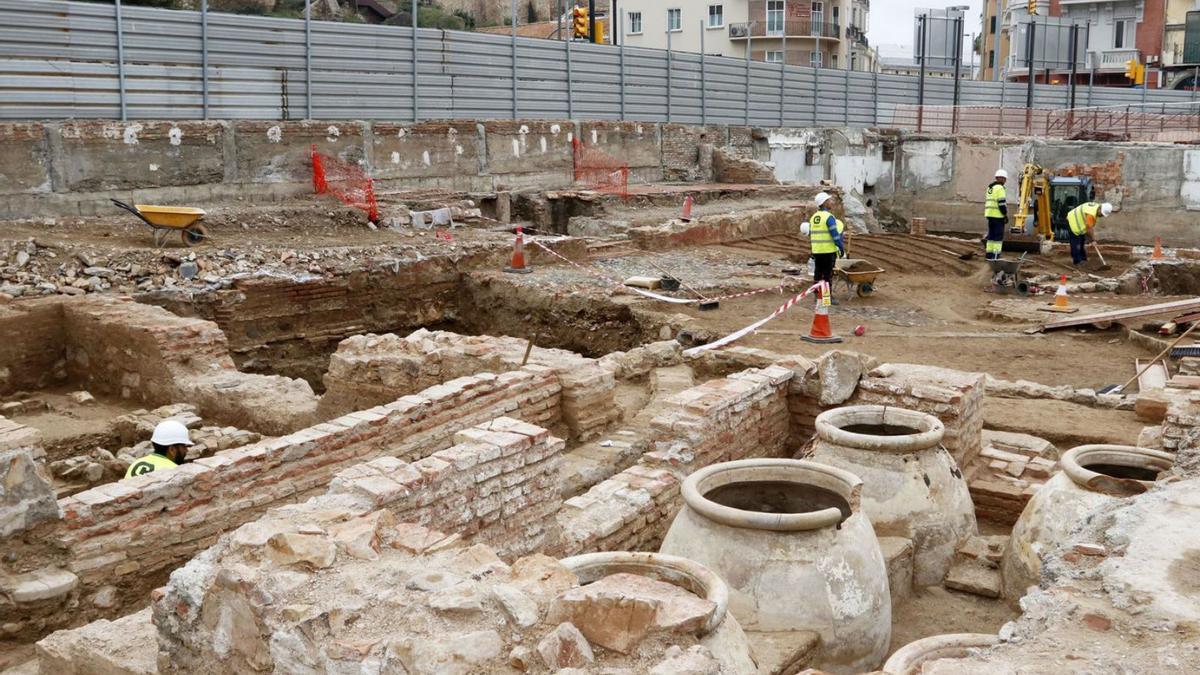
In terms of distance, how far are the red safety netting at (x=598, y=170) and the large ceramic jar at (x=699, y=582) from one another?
683 inches

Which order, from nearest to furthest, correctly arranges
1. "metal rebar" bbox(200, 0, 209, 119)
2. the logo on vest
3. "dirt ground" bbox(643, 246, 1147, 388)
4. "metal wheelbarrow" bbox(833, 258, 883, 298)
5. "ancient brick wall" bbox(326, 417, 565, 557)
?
"ancient brick wall" bbox(326, 417, 565, 557) < the logo on vest < "dirt ground" bbox(643, 246, 1147, 388) < "metal wheelbarrow" bbox(833, 258, 883, 298) < "metal rebar" bbox(200, 0, 209, 119)

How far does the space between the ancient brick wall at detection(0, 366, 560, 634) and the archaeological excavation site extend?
0.8 inches

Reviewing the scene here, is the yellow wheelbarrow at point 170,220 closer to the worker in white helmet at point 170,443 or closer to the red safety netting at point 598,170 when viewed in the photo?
the worker in white helmet at point 170,443

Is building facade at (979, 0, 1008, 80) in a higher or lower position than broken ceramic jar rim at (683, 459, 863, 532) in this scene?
higher

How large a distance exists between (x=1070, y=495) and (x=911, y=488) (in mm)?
880

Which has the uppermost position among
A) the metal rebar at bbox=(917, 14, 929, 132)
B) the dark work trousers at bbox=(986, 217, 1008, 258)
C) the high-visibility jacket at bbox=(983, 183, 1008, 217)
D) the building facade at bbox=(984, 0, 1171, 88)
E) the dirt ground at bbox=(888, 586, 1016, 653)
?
the building facade at bbox=(984, 0, 1171, 88)

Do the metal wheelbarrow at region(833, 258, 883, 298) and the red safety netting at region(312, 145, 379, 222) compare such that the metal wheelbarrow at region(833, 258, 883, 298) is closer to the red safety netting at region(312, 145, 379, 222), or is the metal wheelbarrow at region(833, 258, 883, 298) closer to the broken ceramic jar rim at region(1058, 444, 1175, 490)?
the red safety netting at region(312, 145, 379, 222)

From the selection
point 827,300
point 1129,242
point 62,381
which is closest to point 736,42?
point 1129,242

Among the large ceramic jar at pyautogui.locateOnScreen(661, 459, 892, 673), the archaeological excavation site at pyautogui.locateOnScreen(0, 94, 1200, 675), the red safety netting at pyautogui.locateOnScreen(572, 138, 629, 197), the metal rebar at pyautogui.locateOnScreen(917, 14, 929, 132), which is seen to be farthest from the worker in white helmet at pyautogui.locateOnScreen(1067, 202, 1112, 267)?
the large ceramic jar at pyautogui.locateOnScreen(661, 459, 892, 673)

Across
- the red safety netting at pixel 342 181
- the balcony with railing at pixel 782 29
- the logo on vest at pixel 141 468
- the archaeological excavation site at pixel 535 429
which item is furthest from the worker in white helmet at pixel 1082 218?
the balcony with railing at pixel 782 29

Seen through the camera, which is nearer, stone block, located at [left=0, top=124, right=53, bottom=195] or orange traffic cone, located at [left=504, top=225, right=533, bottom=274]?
stone block, located at [left=0, top=124, right=53, bottom=195]

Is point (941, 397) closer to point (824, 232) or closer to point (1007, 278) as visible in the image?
point (824, 232)

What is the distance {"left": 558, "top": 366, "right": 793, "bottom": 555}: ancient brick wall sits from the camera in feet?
19.7

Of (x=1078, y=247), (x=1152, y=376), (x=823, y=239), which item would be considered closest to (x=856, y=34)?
(x=1078, y=247)
